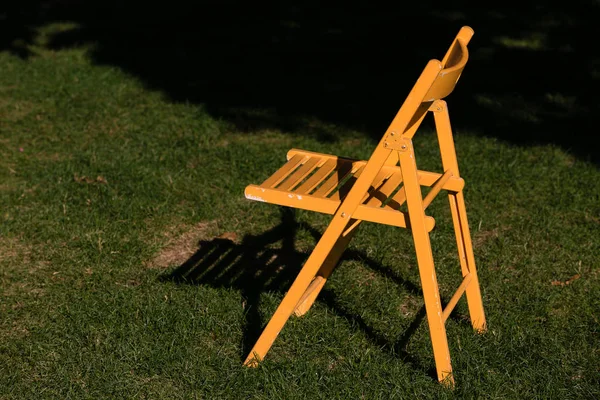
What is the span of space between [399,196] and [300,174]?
0.45 meters

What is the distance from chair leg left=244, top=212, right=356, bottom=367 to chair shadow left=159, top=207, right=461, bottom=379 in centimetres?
20

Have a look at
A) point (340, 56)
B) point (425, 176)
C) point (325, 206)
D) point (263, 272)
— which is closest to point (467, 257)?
point (425, 176)

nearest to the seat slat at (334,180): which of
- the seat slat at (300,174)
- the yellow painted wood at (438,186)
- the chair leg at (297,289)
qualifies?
the seat slat at (300,174)

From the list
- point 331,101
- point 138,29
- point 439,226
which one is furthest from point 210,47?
point 439,226

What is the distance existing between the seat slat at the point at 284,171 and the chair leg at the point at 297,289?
0.36 metres

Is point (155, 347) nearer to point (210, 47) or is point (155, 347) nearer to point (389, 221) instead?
point (389, 221)

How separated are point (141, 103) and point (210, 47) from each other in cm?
140

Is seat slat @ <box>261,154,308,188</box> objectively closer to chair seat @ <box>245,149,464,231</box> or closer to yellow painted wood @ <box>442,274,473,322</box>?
chair seat @ <box>245,149,464,231</box>

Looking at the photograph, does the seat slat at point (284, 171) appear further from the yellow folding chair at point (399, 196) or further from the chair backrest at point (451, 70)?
the chair backrest at point (451, 70)

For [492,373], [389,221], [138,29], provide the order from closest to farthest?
[389,221] → [492,373] → [138,29]

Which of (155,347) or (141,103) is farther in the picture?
(141,103)

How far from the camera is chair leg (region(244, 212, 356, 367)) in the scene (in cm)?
349

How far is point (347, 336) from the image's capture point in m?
4.02

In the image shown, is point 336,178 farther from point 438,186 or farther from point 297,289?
point 297,289
